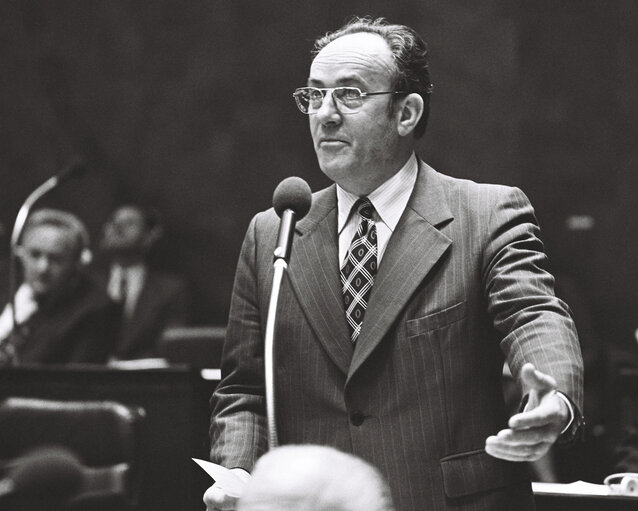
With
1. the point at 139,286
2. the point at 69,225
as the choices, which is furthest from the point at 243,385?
the point at 139,286

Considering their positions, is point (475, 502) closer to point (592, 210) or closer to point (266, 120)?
point (592, 210)

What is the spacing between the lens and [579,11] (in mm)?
6457

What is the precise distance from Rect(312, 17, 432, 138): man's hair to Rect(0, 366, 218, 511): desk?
1.88 metres

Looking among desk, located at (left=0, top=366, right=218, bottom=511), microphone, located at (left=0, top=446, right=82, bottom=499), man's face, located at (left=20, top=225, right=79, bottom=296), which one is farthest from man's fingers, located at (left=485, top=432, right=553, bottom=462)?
man's face, located at (left=20, top=225, right=79, bottom=296)

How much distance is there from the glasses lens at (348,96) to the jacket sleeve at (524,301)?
0.35m

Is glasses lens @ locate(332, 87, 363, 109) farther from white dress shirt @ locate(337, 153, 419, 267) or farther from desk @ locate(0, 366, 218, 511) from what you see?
desk @ locate(0, 366, 218, 511)

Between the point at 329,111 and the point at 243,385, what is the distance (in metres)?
0.60

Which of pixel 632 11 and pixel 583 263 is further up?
pixel 632 11

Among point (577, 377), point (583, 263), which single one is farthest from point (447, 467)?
point (583, 263)

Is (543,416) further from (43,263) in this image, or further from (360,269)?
(43,263)

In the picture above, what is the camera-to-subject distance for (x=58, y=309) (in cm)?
500

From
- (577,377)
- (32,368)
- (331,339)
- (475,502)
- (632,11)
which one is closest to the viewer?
(577,377)

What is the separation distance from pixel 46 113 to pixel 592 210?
3.84 metres

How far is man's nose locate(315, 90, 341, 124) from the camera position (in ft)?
6.86
